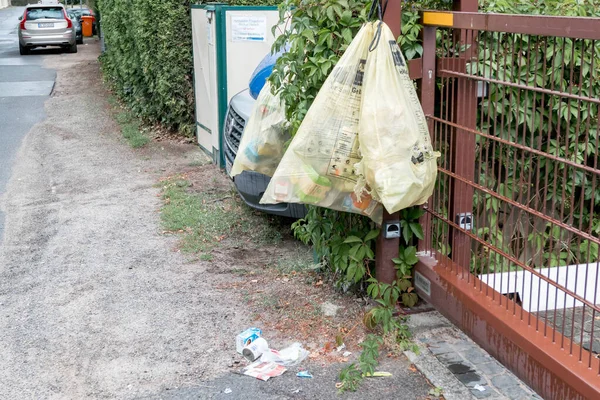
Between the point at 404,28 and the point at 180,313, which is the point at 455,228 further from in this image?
the point at 180,313

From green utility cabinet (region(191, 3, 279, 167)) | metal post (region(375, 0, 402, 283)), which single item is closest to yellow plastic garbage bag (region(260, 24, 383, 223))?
metal post (region(375, 0, 402, 283))

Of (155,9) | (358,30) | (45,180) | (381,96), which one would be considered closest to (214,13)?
(155,9)

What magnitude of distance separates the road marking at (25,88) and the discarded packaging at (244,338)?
41.9 ft

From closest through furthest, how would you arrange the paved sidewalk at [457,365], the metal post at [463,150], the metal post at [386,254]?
the paved sidewalk at [457,365] < the metal post at [463,150] < the metal post at [386,254]

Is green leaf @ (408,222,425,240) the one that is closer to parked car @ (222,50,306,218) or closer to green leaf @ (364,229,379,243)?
green leaf @ (364,229,379,243)

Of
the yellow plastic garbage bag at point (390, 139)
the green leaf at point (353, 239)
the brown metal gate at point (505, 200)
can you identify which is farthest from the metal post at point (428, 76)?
the green leaf at point (353, 239)

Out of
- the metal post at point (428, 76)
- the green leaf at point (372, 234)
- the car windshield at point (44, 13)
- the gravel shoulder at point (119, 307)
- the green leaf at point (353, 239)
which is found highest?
the car windshield at point (44, 13)

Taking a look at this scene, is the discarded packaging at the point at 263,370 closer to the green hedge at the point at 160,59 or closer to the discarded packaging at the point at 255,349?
the discarded packaging at the point at 255,349

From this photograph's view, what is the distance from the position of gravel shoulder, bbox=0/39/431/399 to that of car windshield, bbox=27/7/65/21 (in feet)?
58.7

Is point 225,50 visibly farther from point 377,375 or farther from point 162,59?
point 377,375

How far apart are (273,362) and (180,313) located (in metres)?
0.99

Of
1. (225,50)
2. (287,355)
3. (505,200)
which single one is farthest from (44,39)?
(505,200)

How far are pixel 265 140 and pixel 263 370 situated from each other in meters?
1.60

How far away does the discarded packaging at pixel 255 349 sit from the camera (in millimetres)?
4148
